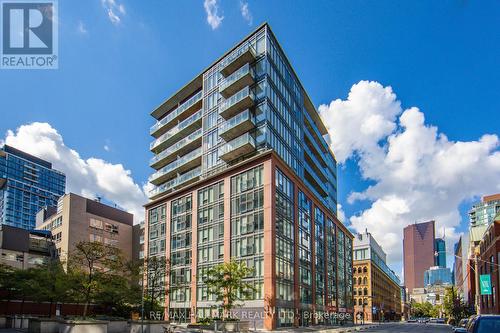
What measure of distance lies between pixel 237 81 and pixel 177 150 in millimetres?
19659

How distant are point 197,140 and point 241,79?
14.7m

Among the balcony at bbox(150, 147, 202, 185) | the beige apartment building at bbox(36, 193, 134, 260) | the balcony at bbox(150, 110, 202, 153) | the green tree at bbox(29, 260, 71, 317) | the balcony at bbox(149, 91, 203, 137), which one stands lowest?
the green tree at bbox(29, 260, 71, 317)

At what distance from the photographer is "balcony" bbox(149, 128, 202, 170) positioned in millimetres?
69438

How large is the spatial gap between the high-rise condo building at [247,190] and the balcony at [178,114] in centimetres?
20

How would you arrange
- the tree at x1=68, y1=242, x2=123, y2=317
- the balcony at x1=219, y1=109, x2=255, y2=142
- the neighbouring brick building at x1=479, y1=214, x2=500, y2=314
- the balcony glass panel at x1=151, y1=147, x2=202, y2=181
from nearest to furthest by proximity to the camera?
the tree at x1=68, y1=242, x2=123, y2=317
the balcony at x1=219, y1=109, x2=255, y2=142
the neighbouring brick building at x1=479, y1=214, x2=500, y2=314
the balcony glass panel at x1=151, y1=147, x2=202, y2=181

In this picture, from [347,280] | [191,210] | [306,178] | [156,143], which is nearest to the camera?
[191,210]

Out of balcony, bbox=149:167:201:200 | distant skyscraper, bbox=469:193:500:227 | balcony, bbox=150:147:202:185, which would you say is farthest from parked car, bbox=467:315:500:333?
distant skyscraper, bbox=469:193:500:227

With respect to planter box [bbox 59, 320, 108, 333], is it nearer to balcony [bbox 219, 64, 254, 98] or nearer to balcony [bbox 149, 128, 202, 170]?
balcony [bbox 219, 64, 254, 98]

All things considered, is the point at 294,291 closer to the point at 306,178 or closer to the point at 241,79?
the point at 306,178

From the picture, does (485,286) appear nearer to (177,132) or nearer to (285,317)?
(285,317)

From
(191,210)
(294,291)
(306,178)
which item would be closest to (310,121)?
(306,178)

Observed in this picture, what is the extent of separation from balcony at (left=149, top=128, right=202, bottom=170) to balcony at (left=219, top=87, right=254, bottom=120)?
27.3 ft

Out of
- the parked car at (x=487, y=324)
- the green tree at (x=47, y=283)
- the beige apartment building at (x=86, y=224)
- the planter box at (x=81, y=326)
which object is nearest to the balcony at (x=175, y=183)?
the beige apartment building at (x=86, y=224)

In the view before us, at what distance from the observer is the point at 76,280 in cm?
4134
